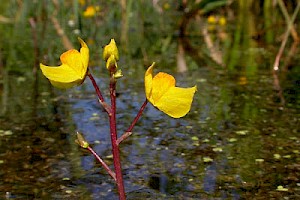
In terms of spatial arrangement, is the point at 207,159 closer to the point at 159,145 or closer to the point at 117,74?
the point at 159,145

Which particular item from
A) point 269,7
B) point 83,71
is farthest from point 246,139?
point 269,7

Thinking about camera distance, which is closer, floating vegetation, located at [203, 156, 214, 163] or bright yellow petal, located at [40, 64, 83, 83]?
bright yellow petal, located at [40, 64, 83, 83]

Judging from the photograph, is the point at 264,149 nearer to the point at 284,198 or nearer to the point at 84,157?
the point at 284,198

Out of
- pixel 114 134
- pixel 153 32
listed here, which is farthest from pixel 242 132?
pixel 153 32

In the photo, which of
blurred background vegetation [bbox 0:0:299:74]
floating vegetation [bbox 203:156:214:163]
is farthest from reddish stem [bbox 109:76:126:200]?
blurred background vegetation [bbox 0:0:299:74]

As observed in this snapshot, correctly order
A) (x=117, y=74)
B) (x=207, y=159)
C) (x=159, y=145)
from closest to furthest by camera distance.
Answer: (x=117, y=74) → (x=207, y=159) → (x=159, y=145)

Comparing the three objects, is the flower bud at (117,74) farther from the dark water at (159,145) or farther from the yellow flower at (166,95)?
the dark water at (159,145)

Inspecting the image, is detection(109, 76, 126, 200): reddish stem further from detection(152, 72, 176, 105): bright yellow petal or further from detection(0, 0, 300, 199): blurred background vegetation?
detection(0, 0, 300, 199): blurred background vegetation
